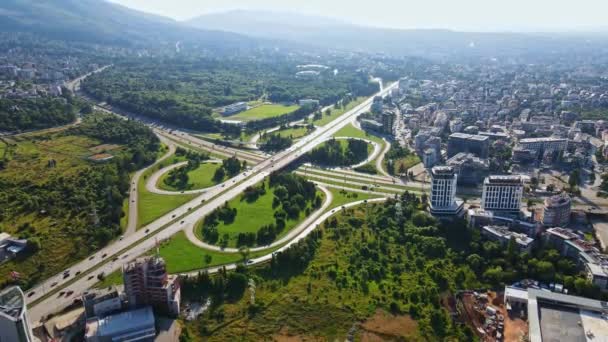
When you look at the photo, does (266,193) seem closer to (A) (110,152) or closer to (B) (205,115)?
(A) (110,152)

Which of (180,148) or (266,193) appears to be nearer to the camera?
(266,193)

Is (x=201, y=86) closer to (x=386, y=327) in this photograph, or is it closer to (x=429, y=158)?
(x=429, y=158)

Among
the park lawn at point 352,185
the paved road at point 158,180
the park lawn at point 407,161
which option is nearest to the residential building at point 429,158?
the park lawn at point 407,161

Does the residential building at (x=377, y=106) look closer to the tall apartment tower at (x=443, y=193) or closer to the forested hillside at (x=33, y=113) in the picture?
the tall apartment tower at (x=443, y=193)

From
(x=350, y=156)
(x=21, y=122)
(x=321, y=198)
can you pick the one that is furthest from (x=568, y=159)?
(x=21, y=122)

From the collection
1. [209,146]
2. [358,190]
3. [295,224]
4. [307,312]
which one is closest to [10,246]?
[295,224]

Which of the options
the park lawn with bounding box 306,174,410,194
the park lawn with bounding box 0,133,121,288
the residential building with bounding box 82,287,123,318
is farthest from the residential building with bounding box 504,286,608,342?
the park lawn with bounding box 0,133,121,288
